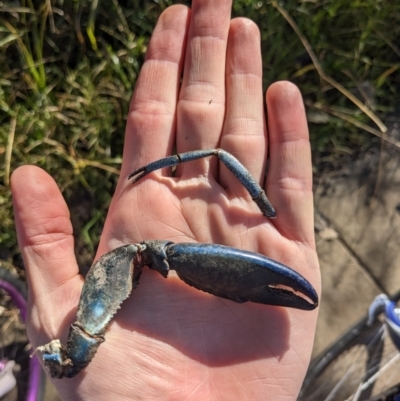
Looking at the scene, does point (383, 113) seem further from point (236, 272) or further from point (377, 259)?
point (236, 272)

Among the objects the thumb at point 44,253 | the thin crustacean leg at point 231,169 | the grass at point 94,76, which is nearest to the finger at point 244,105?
the thin crustacean leg at point 231,169

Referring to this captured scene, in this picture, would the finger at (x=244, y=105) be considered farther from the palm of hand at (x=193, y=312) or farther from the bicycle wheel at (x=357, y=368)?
the bicycle wheel at (x=357, y=368)

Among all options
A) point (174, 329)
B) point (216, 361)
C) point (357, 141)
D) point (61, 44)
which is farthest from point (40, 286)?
point (357, 141)

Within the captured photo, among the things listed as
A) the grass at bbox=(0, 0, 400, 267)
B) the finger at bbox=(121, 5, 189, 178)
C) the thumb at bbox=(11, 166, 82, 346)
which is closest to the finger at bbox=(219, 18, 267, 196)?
the finger at bbox=(121, 5, 189, 178)

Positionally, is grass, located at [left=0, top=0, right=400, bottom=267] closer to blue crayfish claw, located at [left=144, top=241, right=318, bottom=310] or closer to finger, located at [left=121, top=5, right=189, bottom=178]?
finger, located at [left=121, top=5, right=189, bottom=178]

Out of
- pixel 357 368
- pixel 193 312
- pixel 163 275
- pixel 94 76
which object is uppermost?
pixel 94 76

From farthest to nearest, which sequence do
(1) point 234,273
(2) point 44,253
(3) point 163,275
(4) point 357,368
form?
(4) point 357,368, (2) point 44,253, (3) point 163,275, (1) point 234,273

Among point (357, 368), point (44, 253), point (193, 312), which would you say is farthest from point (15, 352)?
point (357, 368)

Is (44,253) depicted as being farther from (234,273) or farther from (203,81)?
(203,81)
